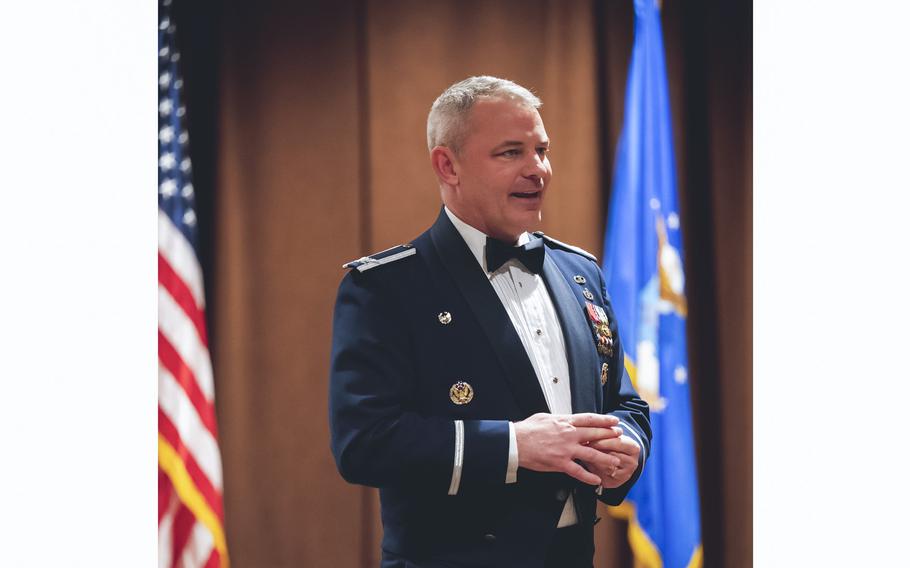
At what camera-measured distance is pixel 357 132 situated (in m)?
2.64

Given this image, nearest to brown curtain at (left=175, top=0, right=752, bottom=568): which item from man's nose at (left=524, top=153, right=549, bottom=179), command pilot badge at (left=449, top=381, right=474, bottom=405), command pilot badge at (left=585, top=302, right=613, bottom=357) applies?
command pilot badge at (left=585, top=302, right=613, bottom=357)

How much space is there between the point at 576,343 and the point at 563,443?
25cm

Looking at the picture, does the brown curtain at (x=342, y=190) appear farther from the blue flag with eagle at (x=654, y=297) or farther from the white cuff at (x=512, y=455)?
the white cuff at (x=512, y=455)

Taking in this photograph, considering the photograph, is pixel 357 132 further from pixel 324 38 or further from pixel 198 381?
pixel 198 381

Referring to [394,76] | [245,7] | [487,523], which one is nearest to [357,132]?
[394,76]

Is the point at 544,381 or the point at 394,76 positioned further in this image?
the point at 394,76

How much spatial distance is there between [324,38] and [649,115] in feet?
3.76

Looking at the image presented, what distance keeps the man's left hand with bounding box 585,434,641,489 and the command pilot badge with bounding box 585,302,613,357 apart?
214 mm

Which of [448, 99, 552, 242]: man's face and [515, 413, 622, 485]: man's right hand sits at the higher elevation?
[448, 99, 552, 242]: man's face

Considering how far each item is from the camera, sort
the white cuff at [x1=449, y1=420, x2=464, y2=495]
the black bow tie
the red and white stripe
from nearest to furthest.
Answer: the white cuff at [x1=449, y1=420, x2=464, y2=495] < the black bow tie < the red and white stripe

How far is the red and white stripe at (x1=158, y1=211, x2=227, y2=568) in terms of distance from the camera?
8.17ft

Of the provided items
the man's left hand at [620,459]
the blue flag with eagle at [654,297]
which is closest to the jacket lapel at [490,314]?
the man's left hand at [620,459]

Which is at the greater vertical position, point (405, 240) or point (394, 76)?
point (394, 76)

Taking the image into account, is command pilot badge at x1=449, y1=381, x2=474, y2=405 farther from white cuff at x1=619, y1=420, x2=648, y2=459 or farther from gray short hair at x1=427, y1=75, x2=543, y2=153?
gray short hair at x1=427, y1=75, x2=543, y2=153
